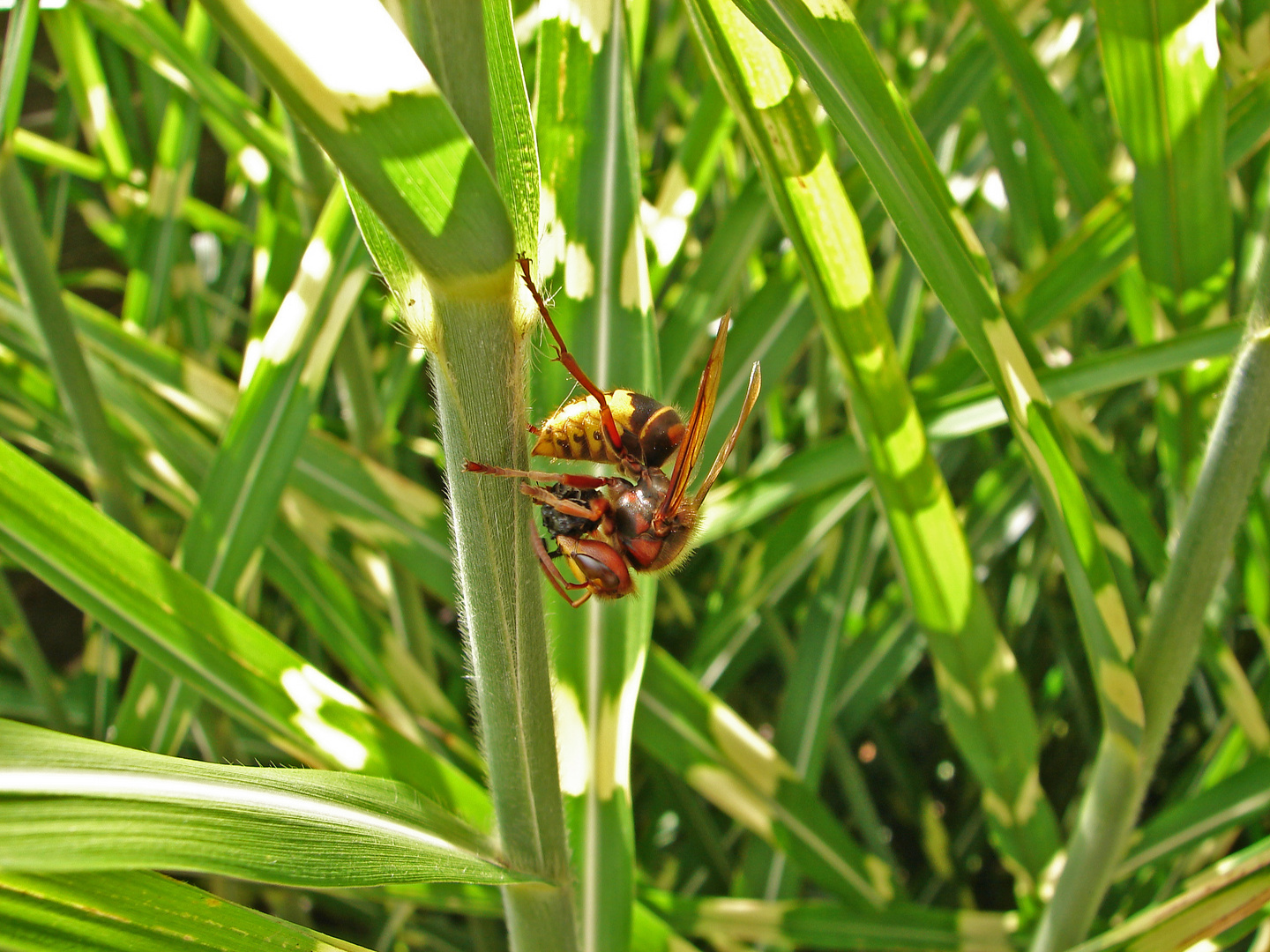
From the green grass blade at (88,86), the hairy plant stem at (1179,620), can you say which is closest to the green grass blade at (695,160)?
the hairy plant stem at (1179,620)

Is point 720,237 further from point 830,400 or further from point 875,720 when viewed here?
point 875,720

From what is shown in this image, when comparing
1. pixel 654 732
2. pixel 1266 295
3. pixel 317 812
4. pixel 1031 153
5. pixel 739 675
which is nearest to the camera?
pixel 317 812

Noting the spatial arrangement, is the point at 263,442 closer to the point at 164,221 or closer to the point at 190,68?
the point at 190,68

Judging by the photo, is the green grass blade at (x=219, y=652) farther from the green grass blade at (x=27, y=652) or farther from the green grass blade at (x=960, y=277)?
the green grass blade at (x=27, y=652)

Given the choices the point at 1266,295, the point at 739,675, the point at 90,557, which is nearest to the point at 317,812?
the point at 90,557

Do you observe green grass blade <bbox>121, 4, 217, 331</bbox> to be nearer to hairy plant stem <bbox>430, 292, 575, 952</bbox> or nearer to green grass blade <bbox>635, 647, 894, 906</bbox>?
Result: green grass blade <bbox>635, 647, 894, 906</bbox>

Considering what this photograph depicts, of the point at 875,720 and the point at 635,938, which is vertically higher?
the point at 875,720
